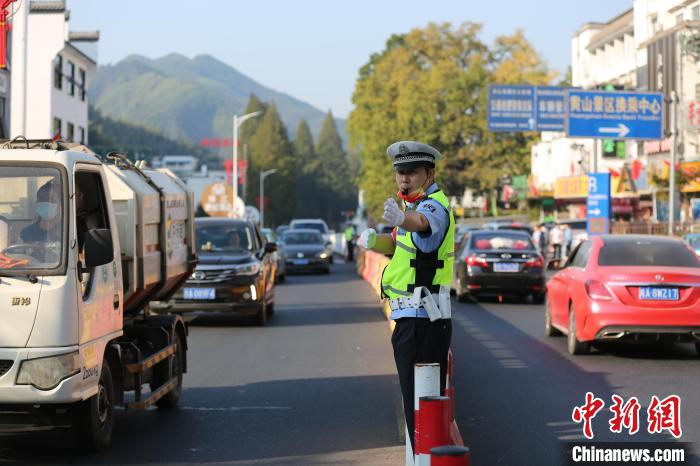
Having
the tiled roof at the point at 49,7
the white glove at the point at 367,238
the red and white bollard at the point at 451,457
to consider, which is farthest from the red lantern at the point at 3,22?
the red and white bollard at the point at 451,457

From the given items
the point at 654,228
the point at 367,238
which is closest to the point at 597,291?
the point at 367,238

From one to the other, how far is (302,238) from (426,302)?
3705 cm

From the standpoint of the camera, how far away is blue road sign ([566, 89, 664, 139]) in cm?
4325

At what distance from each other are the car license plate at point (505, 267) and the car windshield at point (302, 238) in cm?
1905

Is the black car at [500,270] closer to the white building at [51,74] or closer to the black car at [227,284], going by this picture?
the black car at [227,284]

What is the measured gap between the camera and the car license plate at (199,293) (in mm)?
18500

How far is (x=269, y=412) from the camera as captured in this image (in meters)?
9.86

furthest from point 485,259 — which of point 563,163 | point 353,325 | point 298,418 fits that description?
point 563,163

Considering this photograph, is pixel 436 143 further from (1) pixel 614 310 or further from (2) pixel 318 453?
(2) pixel 318 453

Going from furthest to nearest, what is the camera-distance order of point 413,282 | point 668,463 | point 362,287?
point 362,287, point 668,463, point 413,282

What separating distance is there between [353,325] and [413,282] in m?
13.1

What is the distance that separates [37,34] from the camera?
41.8 meters

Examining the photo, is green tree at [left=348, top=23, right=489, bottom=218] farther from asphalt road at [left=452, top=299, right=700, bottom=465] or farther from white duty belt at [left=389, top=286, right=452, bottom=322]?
white duty belt at [left=389, top=286, right=452, bottom=322]

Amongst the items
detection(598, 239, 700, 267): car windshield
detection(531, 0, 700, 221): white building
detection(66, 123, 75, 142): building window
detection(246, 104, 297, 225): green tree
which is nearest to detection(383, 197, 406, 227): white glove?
detection(598, 239, 700, 267): car windshield
